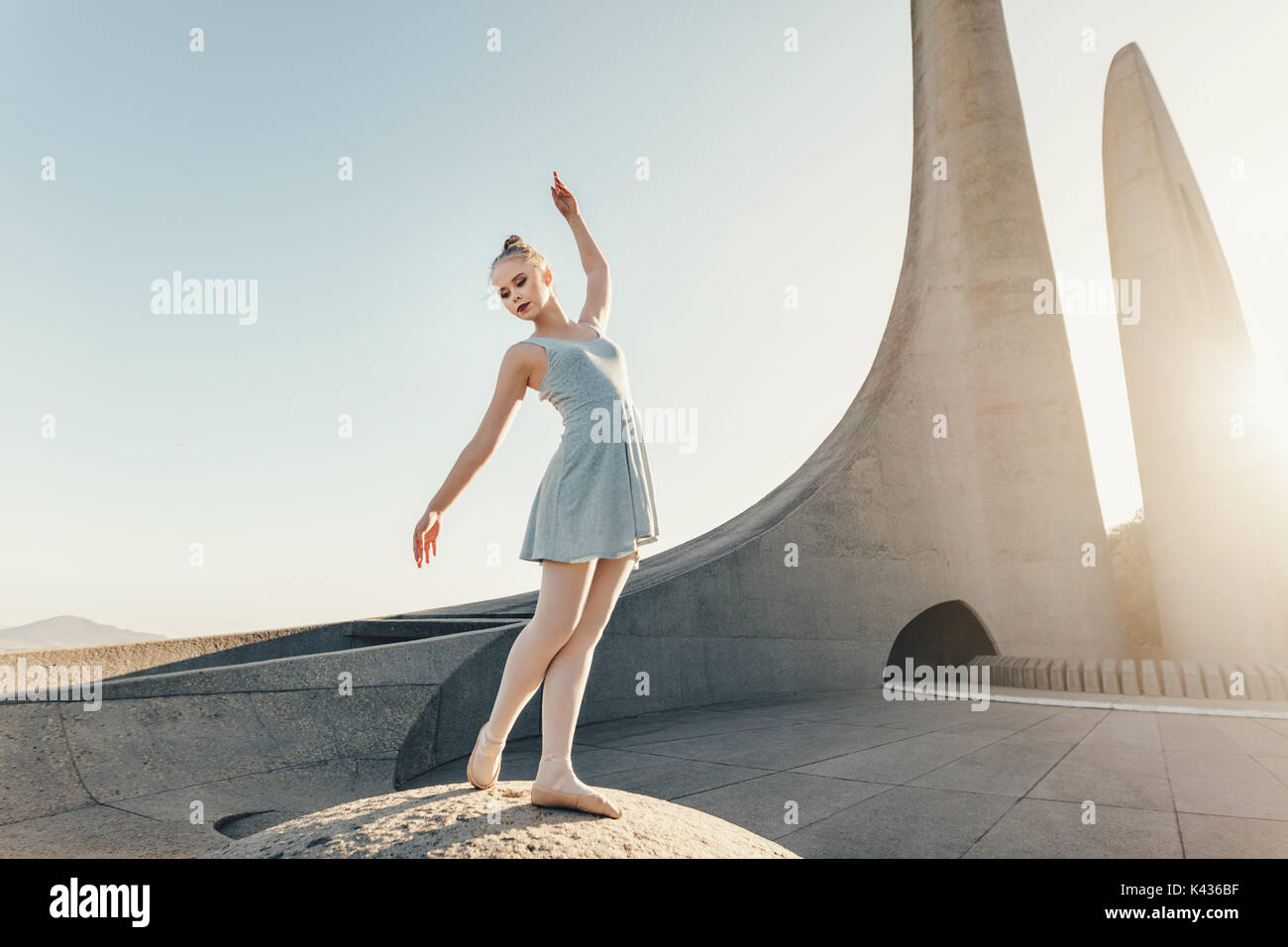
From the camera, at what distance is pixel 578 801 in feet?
8.09

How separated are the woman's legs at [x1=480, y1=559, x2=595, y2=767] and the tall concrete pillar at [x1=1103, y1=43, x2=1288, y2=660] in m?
14.9

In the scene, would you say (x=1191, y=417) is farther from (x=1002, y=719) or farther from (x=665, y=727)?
(x=665, y=727)

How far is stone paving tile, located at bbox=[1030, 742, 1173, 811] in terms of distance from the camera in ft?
13.1

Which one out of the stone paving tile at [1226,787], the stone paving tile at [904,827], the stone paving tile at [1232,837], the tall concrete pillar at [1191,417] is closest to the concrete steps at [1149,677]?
the tall concrete pillar at [1191,417]

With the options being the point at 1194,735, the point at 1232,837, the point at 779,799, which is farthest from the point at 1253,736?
the point at 779,799

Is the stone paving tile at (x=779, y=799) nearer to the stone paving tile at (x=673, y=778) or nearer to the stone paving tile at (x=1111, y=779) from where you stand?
the stone paving tile at (x=673, y=778)

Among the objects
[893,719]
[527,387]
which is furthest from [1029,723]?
[527,387]

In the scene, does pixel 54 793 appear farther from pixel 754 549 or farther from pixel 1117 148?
pixel 1117 148

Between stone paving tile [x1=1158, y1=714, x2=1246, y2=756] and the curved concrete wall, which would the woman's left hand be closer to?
the curved concrete wall

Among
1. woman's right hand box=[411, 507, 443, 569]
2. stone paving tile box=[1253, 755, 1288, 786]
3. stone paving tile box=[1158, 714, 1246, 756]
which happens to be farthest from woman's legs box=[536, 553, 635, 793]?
Answer: stone paving tile box=[1158, 714, 1246, 756]

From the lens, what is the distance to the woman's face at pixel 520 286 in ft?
9.38

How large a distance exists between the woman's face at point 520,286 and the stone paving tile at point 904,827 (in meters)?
2.66

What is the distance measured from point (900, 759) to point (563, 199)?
176 inches

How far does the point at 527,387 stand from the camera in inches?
111
